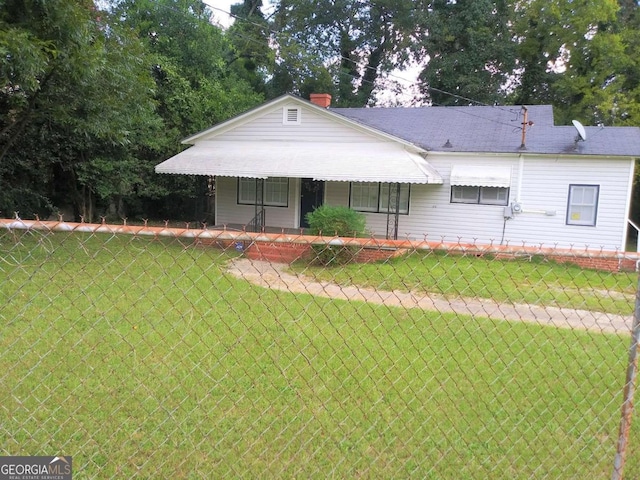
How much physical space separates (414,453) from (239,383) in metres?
1.66

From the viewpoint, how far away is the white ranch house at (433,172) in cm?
1308

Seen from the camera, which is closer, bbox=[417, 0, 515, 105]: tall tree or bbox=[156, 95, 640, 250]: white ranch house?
bbox=[156, 95, 640, 250]: white ranch house

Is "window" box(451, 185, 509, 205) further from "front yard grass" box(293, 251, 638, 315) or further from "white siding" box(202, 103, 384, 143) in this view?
"white siding" box(202, 103, 384, 143)

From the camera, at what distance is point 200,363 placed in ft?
15.3

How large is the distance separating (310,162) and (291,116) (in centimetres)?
224

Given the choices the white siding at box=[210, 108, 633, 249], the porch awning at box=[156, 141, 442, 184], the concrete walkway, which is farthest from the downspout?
the concrete walkway

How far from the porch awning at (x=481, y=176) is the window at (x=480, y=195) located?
1.52 feet

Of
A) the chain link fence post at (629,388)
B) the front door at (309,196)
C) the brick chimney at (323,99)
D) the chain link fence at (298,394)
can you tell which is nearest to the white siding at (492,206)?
the front door at (309,196)

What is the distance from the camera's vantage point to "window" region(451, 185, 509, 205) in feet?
45.7

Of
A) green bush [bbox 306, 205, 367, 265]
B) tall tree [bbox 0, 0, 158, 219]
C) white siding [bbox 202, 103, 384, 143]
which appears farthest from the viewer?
white siding [bbox 202, 103, 384, 143]

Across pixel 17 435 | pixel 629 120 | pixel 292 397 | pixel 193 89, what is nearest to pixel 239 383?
pixel 292 397

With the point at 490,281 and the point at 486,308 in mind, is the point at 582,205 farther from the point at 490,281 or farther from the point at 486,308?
the point at 486,308

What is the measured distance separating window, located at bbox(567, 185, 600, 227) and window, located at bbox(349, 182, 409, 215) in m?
4.48

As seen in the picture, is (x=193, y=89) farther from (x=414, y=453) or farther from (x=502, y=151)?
(x=414, y=453)
